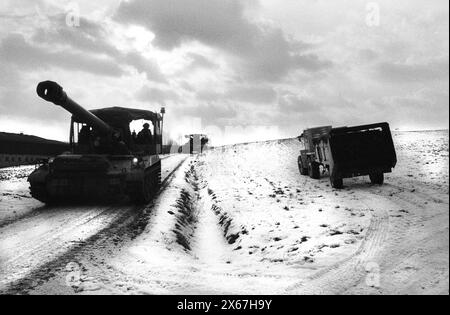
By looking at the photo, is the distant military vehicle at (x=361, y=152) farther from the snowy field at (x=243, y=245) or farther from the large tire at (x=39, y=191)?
the large tire at (x=39, y=191)

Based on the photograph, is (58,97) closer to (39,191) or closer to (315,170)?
(39,191)

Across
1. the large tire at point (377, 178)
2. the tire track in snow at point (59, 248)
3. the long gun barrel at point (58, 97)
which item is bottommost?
the tire track in snow at point (59, 248)

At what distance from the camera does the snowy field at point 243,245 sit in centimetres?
392

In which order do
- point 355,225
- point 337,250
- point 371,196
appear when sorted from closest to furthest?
point 337,250 → point 355,225 → point 371,196

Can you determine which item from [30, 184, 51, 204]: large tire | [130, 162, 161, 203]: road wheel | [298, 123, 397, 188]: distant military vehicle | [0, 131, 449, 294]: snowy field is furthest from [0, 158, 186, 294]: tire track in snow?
[298, 123, 397, 188]: distant military vehicle

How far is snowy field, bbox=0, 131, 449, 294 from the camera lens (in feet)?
12.9

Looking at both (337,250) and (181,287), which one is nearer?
(181,287)

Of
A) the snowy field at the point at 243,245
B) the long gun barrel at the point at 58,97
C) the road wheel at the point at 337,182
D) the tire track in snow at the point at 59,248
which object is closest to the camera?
the snowy field at the point at 243,245

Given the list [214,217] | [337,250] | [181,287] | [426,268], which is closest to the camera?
[426,268]

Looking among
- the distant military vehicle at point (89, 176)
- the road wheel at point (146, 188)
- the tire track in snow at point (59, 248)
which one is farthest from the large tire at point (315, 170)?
the tire track in snow at point (59, 248)
